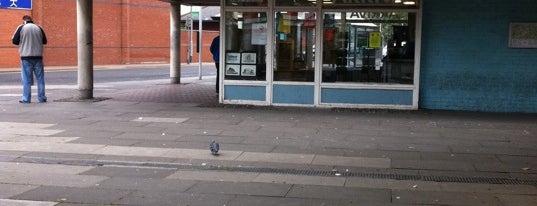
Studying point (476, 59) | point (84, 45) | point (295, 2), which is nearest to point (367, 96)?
point (476, 59)

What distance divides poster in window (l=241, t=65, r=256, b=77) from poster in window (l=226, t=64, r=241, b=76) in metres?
0.09

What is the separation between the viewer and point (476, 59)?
1277cm

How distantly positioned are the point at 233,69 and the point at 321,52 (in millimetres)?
1956

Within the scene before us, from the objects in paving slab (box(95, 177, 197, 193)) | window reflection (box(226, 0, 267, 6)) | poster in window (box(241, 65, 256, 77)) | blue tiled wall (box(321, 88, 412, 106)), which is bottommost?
paving slab (box(95, 177, 197, 193))

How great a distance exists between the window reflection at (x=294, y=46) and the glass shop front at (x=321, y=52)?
0.07 ft

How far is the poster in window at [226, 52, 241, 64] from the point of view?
13.6 metres

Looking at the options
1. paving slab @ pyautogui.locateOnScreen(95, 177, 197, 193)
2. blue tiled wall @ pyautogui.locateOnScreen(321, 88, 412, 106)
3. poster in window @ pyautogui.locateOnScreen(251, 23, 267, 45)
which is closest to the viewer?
paving slab @ pyautogui.locateOnScreen(95, 177, 197, 193)

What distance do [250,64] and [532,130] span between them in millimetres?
5837

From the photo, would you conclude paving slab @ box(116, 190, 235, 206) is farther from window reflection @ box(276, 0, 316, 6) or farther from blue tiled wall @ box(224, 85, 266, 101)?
window reflection @ box(276, 0, 316, 6)

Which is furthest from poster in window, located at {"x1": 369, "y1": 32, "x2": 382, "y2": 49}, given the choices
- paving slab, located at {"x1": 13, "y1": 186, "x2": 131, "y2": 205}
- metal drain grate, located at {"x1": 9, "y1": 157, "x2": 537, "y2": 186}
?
paving slab, located at {"x1": 13, "y1": 186, "x2": 131, "y2": 205}

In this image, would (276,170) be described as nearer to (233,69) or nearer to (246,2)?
(233,69)

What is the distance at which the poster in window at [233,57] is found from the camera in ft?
44.7

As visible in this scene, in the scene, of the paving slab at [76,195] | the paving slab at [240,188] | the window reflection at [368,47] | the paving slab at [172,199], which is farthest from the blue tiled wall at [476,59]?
the paving slab at [76,195]

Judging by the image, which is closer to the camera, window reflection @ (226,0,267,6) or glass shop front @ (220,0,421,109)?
glass shop front @ (220,0,421,109)
